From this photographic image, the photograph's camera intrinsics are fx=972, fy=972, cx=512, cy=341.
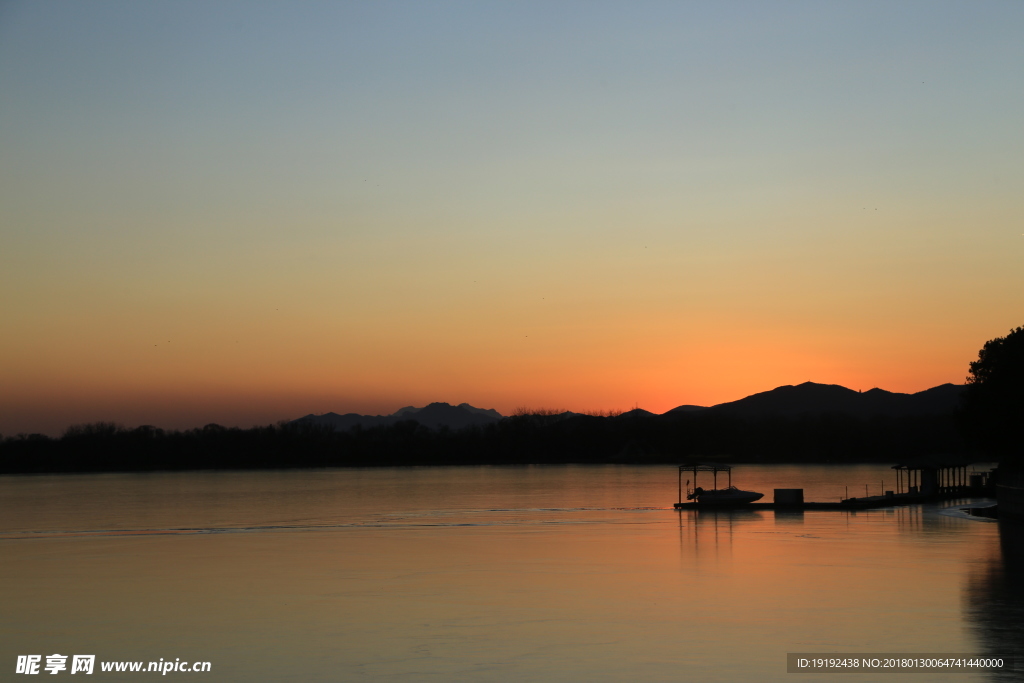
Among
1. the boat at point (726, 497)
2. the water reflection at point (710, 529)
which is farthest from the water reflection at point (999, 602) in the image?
the boat at point (726, 497)

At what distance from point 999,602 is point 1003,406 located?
28454 millimetres

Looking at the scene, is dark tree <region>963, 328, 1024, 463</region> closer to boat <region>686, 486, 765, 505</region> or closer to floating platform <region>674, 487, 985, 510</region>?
floating platform <region>674, 487, 985, 510</region>

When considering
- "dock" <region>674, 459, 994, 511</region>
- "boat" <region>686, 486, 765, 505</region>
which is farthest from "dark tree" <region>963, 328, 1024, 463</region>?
"boat" <region>686, 486, 765, 505</region>

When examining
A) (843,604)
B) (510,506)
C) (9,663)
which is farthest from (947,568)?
(510,506)

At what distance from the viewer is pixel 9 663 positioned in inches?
653

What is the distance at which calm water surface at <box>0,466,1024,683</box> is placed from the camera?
16.2m

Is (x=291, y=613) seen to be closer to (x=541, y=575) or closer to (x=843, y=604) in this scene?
(x=541, y=575)

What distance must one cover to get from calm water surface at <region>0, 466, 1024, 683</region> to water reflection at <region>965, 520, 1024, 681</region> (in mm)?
78

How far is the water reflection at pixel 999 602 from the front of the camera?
52.9ft

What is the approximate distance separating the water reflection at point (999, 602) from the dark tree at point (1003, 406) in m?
15.2

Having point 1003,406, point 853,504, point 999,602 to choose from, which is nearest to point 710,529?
point 853,504

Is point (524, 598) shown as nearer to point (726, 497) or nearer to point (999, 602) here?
point (999, 602)

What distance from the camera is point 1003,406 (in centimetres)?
4566

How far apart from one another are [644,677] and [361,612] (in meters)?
8.08
